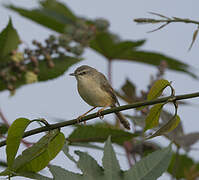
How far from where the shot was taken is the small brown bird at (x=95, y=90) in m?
3.52

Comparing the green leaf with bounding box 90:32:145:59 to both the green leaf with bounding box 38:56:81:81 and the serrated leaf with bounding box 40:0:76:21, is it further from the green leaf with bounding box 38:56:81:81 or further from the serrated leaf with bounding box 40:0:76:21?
the green leaf with bounding box 38:56:81:81

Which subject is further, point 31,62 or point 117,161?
point 31,62

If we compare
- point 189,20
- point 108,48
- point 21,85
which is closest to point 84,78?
point 108,48

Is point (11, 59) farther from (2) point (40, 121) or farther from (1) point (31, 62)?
(2) point (40, 121)

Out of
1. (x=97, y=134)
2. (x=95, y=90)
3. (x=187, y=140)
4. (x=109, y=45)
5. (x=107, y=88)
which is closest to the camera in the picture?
(x=97, y=134)

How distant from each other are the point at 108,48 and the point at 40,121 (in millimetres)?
2051

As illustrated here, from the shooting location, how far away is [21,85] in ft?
9.04

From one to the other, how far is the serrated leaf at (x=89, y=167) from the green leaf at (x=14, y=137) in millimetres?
304

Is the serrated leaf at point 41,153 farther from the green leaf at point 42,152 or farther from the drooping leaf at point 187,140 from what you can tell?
the drooping leaf at point 187,140

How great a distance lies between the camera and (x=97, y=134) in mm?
2178

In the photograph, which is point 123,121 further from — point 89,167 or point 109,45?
point 89,167

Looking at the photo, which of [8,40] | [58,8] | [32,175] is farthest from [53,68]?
[32,175]

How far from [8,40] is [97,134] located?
836mm

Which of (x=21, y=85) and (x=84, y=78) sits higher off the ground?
(x=21, y=85)
